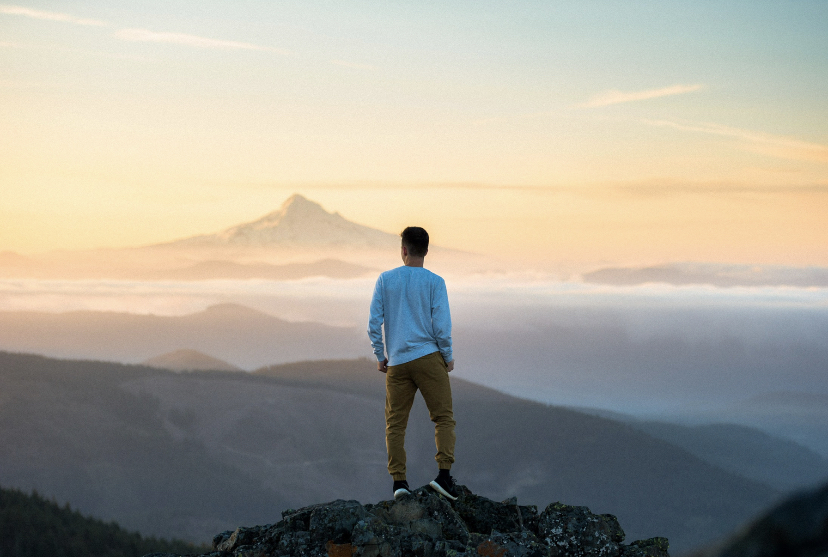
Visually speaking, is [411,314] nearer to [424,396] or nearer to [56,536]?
[424,396]

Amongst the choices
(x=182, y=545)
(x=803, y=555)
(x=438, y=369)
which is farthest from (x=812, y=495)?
(x=182, y=545)

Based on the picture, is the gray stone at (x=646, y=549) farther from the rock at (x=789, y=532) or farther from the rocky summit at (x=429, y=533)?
the rock at (x=789, y=532)

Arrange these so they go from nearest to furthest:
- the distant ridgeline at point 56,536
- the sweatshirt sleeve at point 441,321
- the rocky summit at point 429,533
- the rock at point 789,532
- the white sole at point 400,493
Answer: the rock at point 789,532, the rocky summit at point 429,533, the white sole at point 400,493, the sweatshirt sleeve at point 441,321, the distant ridgeline at point 56,536

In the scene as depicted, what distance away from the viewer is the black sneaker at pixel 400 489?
35.2 feet

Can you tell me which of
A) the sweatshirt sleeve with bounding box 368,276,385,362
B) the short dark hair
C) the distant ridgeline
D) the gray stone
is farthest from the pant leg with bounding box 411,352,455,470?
the distant ridgeline

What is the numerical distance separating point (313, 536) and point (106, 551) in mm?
143444

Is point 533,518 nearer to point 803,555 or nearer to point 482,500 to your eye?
point 482,500

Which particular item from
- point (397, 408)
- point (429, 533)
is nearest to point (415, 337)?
point (397, 408)

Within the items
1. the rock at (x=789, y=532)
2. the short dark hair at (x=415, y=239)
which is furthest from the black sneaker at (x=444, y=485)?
the rock at (x=789, y=532)

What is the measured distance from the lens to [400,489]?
1102 cm

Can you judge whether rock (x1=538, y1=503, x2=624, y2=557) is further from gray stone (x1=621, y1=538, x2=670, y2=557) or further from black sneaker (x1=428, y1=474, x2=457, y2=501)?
black sneaker (x1=428, y1=474, x2=457, y2=501)

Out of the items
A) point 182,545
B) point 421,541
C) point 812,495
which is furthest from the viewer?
point 182,545

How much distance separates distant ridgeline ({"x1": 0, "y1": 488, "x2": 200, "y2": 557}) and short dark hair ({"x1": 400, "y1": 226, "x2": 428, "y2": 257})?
13741 centimetres

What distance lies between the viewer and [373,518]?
9281 mm
